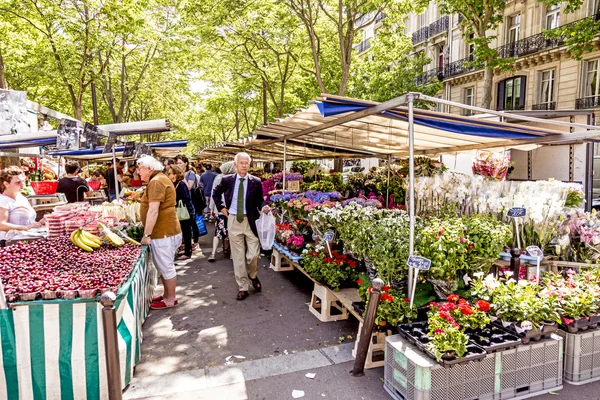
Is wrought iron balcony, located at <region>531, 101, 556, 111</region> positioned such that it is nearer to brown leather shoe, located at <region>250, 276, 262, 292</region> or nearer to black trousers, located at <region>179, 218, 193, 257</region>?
black trousers, located at <region>179, 218, 193, 257</region>

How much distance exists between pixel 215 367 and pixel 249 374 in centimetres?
36

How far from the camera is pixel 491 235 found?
3777mm

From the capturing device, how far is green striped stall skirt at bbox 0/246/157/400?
9.62ft

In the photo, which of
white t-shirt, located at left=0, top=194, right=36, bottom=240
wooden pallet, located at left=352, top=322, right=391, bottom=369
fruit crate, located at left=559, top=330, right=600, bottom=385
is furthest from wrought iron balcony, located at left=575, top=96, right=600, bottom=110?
white t-shirt, located at left=0, top=194, right=36, bottom=240

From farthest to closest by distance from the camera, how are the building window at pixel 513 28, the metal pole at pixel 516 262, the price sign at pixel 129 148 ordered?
the building window at pixel 513 28 → the price sign at pixel 129 148 → the metal pole at pixel 516 262

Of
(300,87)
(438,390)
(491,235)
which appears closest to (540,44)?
(300,87)

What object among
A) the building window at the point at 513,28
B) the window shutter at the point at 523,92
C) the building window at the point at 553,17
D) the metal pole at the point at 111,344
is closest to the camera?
the metal pole at the point at 111,344

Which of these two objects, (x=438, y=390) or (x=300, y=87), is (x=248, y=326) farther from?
(x=300, y=87)

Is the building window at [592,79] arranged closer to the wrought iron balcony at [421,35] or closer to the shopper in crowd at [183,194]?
the wrought iron balcony at [421,35]

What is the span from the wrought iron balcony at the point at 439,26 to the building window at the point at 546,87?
28.9ft

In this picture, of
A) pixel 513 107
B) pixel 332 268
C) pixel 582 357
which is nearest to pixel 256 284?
pixel 332 268

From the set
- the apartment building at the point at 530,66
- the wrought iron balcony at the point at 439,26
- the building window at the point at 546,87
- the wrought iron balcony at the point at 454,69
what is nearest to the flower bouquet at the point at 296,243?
the apartment building at the point at 530,66

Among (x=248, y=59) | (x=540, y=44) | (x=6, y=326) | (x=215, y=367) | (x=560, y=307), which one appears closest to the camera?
(x=6, y=326)

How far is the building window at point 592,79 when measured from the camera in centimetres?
1877
